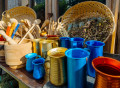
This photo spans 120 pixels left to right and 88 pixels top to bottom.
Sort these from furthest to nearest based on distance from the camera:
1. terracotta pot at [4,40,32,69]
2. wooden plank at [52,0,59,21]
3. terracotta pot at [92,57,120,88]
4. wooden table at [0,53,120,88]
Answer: wooden plank at [52,0,59,21] < terracotta pot at [4,40,32,69] < wooden table at [0,53,120,88] < terracotta pot at [92,57,120,88]

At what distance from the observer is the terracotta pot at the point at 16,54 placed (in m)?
0.79

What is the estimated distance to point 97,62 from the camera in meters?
0.54

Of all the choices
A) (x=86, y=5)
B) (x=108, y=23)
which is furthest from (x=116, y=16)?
(x=86, y=5)

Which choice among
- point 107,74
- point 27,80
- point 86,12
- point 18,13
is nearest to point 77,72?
point 107,74

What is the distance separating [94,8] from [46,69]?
3.29 feet

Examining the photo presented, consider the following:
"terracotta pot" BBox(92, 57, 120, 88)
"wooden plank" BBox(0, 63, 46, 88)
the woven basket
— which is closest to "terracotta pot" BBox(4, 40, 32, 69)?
"wooden plank" BBox(0, 63, 46, 88)

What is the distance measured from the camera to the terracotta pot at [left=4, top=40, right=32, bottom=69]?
2.60 feet

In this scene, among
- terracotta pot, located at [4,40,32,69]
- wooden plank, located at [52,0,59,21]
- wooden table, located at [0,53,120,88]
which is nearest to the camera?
wooden table, located at [0,53,120,88]

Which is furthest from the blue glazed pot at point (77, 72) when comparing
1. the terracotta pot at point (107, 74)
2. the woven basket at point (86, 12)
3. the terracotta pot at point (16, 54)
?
the woven basket at point (86, 12)

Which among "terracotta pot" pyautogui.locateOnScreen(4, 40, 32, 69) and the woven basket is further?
the woven basket

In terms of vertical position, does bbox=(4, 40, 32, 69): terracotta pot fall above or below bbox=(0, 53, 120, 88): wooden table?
above

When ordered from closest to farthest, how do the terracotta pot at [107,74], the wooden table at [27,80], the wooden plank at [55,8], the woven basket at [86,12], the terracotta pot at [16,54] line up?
1. the terracotta pot at [107,74]
2. the wooden table at [27,80]
3. the terracotta pot at [16,54]
4. the woven basket at [86,12]
5. the wooden plank at [55,8]

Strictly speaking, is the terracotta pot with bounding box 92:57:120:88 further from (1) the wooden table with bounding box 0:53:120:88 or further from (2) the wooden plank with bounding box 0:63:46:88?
(2) the wooden plank with bounding box 0:63:46:88

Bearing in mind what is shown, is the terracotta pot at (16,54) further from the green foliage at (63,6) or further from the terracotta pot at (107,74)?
the green foliage at (63,6)
